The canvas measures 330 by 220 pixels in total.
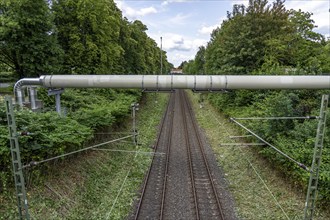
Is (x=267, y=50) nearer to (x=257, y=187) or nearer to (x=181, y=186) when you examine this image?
(x=257, y=187)

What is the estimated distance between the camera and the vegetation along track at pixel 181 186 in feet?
33.3

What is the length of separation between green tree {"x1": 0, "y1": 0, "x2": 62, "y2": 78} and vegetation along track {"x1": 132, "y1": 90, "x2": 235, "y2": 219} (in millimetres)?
11369

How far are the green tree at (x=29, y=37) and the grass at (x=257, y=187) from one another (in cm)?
1519

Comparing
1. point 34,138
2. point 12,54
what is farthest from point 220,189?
point 12,54

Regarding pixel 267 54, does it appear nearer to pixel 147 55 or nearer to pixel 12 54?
pixel 12 54

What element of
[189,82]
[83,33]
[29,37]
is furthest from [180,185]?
[83,33]

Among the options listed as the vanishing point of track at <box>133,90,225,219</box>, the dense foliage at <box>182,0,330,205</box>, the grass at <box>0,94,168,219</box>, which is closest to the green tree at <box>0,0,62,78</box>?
the grass at <box>0,94,168,219</box>

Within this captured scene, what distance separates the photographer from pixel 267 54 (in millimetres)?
23094

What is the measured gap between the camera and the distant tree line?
56.7 feet

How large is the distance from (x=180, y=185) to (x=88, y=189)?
470 cm

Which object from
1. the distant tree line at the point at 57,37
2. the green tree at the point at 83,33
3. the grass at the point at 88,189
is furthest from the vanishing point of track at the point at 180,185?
the distant tree line at the point at 57,37

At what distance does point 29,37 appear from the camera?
18.0m

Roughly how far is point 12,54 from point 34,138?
13.5 metres

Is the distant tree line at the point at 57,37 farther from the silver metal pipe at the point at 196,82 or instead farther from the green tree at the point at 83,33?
the silver metal pipe at the point at 196,82
